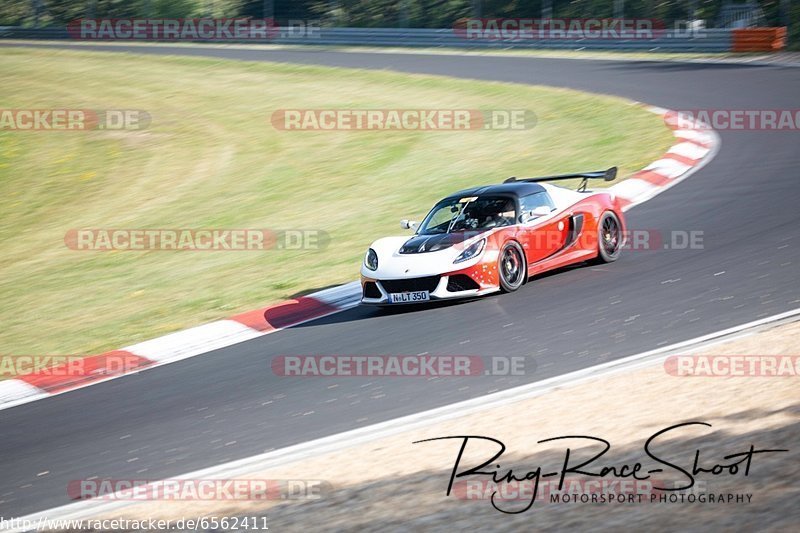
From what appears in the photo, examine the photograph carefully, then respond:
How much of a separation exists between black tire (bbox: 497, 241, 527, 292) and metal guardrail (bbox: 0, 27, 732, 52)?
64.1 ft

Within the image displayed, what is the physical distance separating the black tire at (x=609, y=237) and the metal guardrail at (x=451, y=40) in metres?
18.1

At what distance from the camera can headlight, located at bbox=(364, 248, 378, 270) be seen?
35.2 feet

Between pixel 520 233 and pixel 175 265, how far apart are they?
5352mm

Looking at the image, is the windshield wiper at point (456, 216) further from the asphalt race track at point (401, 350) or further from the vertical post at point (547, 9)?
the vertical post at point (547, 9)

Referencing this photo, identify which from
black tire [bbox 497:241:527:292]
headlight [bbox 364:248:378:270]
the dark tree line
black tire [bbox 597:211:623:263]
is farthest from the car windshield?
the dark tree line

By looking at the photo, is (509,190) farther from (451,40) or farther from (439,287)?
(451,40)

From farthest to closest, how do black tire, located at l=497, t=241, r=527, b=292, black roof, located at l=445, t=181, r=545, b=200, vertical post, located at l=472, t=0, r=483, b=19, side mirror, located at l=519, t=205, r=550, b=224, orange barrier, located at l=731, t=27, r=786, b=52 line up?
vertical post, located at l=472, t=0, r=483, b=19 < orange barrier, located at l=731, t=27, r=786, b=52 < black roof, located at l=445, t=181, r=545, b=200 < side mirror, located at l=519, t=205, r=550, b=224 < black tire, located at l=497, t=241, r=527, b=292

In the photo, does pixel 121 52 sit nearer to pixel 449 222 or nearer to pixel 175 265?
pixel 175 265

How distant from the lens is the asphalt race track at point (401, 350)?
7422mm

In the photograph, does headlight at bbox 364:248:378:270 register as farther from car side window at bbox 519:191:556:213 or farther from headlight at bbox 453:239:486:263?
car side window at bbox 519:191:556:213

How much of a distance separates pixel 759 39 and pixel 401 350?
2145 centimetres

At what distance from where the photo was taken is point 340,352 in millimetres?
9281

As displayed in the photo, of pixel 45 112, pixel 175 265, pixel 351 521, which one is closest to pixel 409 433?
pixel 351 521

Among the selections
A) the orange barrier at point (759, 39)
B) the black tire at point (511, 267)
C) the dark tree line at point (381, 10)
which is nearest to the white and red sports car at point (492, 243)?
the black tire at point (511, 267)
